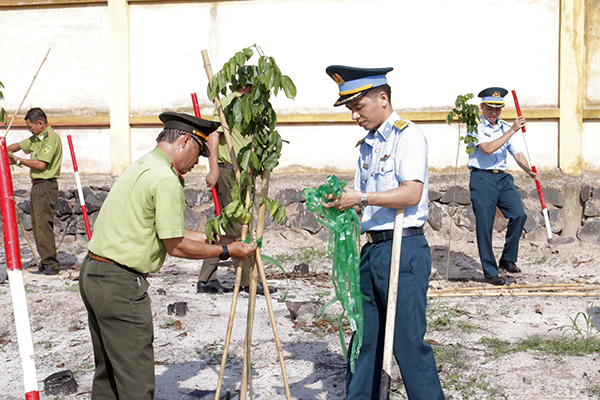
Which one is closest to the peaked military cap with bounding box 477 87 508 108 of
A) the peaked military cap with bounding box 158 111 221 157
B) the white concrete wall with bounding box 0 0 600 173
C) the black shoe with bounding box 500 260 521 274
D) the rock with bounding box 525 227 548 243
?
the black shoe with bounding box 500 260 521 274

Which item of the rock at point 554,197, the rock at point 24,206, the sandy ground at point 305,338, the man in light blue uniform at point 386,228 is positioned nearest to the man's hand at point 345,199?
the man in light blue uniform at point 386,228

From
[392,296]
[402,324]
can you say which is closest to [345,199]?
[392,296]

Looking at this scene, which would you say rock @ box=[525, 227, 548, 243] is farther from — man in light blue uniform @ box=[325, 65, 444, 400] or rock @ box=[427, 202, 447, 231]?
man in light blue uniform @ box=[325, 65, 444, 400]

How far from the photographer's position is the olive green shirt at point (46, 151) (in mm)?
7715

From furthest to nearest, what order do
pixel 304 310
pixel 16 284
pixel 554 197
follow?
pixel 554 197, pixel 304 310, pixel 16 284

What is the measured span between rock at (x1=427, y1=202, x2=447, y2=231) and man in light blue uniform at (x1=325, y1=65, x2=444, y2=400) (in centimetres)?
654

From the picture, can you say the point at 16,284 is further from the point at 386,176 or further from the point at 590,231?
the point at 590,231

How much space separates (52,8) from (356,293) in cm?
965

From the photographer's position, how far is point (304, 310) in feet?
18.8

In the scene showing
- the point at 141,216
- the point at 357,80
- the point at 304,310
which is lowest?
the point at 304,310

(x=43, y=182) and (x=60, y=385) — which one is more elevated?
(x=43, y=182)

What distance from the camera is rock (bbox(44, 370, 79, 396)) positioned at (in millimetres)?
4121

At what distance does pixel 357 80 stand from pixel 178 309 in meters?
3.59

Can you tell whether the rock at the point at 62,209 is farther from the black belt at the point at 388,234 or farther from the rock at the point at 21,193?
the black belt at the point at 388,234
